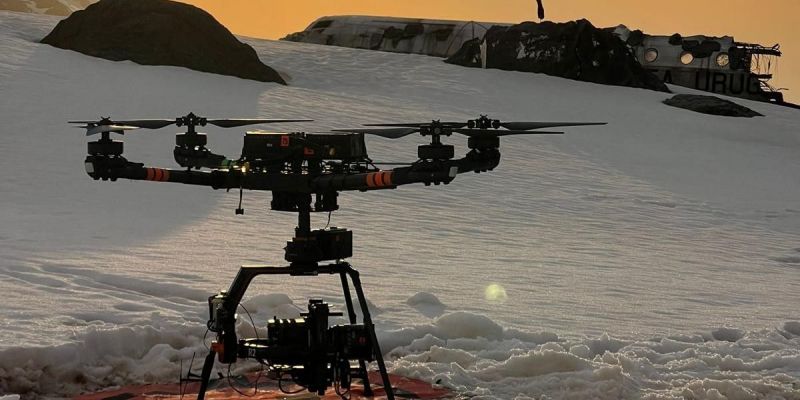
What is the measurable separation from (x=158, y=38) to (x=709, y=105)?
16.6 m

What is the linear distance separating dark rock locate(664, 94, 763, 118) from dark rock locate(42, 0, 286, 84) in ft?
40.1

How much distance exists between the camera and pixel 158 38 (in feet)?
100

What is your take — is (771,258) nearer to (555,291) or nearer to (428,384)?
(555,291)

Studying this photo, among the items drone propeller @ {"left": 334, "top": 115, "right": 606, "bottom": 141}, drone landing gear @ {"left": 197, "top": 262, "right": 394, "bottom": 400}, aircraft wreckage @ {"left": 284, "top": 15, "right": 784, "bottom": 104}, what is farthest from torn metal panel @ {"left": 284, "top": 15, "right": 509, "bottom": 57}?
drone propeller @ {"left": 334, "top": 115, "right": 606, "bottom": 141}

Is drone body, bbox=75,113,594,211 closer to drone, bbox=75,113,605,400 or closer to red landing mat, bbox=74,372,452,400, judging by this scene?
drone, bbox=75,113,605,400

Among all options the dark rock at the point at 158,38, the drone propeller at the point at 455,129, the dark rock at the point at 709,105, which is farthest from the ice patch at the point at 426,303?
the dark rock at the point at 709,105

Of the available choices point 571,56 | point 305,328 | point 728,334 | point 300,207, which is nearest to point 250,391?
point 305,328

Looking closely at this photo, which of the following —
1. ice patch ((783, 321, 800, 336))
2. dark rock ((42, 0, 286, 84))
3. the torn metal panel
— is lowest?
ice patch ((783, 321, 800, 336))

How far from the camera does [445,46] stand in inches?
1750

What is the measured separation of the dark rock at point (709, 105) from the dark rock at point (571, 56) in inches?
95.5

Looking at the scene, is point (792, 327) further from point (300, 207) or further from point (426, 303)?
point (300, 207)

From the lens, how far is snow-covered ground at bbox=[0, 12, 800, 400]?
9.24 metres

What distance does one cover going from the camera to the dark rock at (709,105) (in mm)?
33844

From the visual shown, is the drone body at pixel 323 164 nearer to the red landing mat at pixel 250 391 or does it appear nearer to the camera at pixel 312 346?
the camera at pixel 312 346
